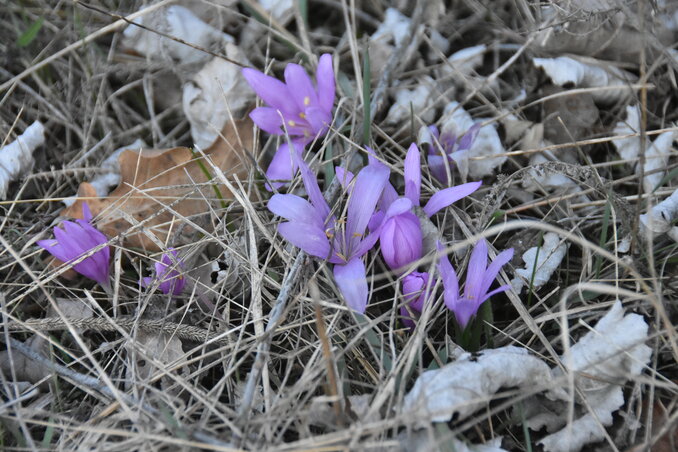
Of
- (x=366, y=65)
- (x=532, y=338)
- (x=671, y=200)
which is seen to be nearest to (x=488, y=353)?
(x=532, y=338)

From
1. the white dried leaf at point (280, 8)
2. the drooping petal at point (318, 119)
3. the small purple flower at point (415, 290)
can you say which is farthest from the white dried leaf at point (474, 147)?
the white dried leaf at point (280, 8)

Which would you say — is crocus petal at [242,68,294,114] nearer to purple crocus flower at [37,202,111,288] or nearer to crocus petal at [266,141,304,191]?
crocus petal at [266,141,304,191]

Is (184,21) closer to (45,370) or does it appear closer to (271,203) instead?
(271,203)

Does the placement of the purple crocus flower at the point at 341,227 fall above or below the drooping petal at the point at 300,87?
below

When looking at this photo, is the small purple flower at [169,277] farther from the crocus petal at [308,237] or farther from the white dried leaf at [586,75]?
the white dried leaf at [586,75]

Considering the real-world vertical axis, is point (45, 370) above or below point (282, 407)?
below

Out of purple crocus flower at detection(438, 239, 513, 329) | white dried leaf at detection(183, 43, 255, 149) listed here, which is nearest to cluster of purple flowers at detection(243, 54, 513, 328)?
purple crocus flower at detection(438, 239, 513, 329)
